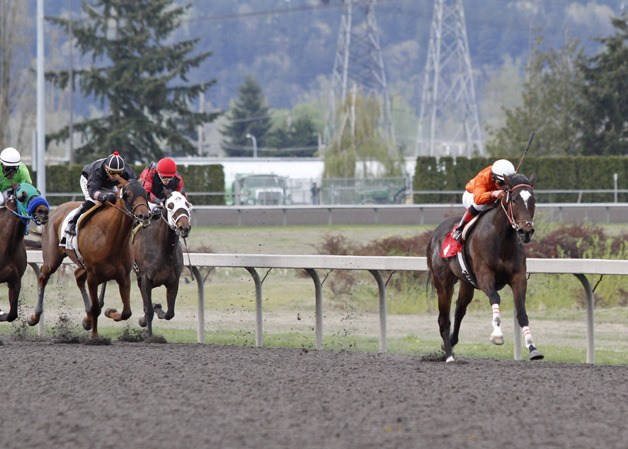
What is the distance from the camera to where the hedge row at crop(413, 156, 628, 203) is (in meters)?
36.8

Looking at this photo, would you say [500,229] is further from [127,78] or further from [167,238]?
[127,78]

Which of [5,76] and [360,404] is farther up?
[5,76]

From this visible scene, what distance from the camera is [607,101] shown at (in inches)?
1652

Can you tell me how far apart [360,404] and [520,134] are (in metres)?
38.7

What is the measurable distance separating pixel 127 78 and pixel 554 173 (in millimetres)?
14634

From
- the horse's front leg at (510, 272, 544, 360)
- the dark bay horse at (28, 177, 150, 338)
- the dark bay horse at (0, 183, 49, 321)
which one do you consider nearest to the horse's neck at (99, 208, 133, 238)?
the dark bay horse at (28, 177, 150, 338)

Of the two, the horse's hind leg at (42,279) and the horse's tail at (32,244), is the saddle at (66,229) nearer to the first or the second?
the horse's hind leg at (42,279)

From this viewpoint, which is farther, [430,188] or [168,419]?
[430,188]

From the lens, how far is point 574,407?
23.0 ft

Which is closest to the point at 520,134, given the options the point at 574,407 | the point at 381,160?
the point at 381,160

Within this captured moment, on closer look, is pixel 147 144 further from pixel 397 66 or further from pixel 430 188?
pixel 397 66

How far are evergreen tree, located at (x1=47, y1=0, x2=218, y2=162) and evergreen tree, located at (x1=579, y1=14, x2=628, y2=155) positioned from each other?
12773 mm

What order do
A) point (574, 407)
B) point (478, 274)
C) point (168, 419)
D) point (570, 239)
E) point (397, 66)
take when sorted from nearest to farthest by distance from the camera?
point (168, 419) < point (574, 407) < point (478, 274) < point (570, 239) < point (397, 66)

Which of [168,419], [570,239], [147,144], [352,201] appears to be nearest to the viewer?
[168,419]
